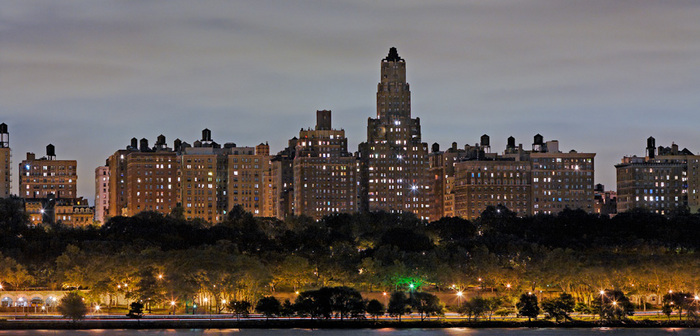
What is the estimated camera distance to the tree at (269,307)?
463 ft

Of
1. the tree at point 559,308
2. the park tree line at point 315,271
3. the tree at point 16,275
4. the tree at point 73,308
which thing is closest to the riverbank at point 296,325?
the tree at point 73,308

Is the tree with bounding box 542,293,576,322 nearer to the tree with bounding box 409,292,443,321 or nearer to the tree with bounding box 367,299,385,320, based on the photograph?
the tree with bounding box 409,292,443,321

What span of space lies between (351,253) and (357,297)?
28.7m

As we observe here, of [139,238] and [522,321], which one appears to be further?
[139,238]

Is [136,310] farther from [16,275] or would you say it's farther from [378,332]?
[378,332]

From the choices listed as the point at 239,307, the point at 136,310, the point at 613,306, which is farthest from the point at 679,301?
the point at 136,310

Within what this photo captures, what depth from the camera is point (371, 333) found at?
136000 millimetres

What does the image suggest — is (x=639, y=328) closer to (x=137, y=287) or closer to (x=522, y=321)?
(x=522, y=321)

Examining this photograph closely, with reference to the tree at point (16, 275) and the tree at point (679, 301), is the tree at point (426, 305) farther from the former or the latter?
the tree at point (16, 275)

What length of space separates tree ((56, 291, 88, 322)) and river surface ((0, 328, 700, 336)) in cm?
222

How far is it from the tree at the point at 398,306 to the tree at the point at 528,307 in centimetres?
1311

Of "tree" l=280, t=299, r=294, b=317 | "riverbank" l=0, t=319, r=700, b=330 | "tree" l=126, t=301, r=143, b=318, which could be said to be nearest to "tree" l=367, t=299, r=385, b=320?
"riverbank" l=0, t=319, r=700, b=330

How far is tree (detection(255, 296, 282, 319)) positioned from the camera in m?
141

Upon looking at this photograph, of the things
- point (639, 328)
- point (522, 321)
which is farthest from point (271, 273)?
point (639, 328)
